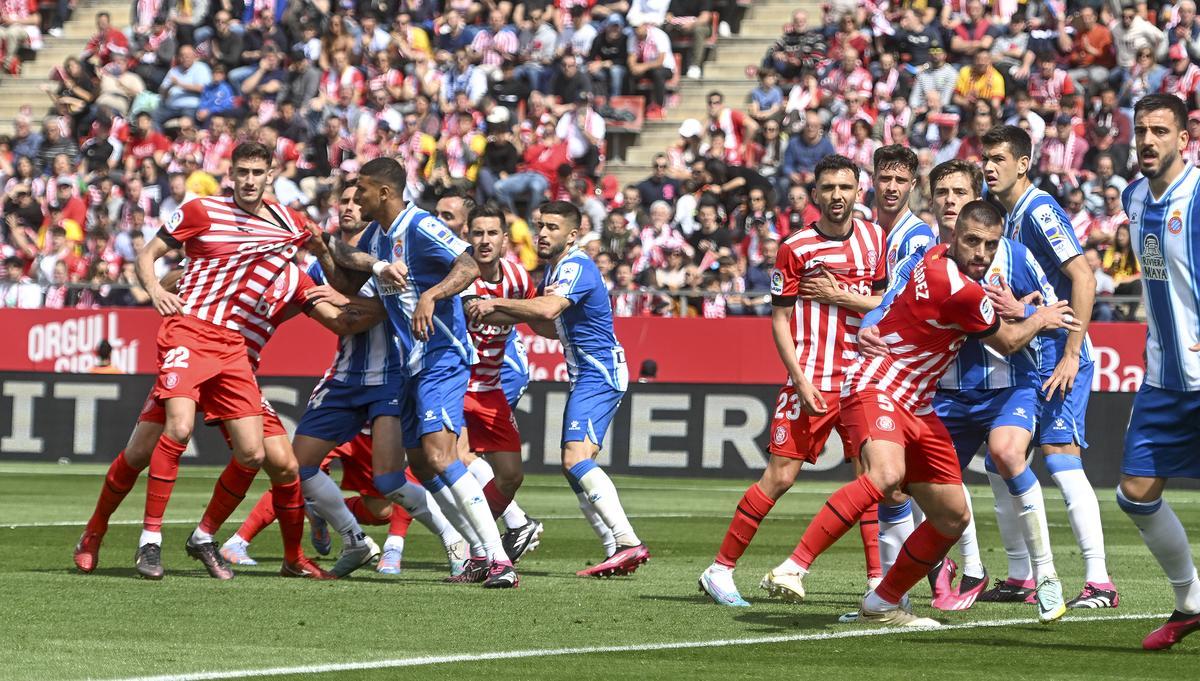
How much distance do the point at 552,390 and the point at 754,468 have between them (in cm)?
230

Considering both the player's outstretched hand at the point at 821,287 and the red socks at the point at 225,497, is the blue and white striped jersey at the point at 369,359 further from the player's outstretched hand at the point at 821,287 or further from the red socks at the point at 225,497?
the player's outstretched hand at the point at 821,287

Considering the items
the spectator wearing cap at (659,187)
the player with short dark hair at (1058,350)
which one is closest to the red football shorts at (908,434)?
the player with short dark hair at (1058,350)

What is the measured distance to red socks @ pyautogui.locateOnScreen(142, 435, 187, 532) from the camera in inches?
402

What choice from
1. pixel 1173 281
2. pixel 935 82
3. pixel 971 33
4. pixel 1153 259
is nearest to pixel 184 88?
pixel 935 82

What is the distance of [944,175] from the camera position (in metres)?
9.80

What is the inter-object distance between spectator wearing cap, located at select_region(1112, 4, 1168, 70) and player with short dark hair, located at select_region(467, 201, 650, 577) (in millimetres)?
13729

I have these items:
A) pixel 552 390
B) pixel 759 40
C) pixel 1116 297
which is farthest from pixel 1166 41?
pixel 552 390

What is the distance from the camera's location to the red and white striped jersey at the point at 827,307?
9.68 meters

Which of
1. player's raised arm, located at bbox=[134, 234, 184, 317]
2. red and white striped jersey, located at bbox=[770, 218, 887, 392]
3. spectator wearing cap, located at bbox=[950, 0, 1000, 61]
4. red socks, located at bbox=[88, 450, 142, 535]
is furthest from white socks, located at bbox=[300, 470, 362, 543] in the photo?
spectator wearing cap, located at bbox=[950, 0, 1000, 61]

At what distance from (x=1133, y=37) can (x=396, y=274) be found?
15625mm

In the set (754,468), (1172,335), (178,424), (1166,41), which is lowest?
(754,468)

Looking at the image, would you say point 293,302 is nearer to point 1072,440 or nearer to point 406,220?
point 406,220

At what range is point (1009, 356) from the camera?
363 inches

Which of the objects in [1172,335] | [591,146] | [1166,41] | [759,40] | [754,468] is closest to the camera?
[1172,335]
